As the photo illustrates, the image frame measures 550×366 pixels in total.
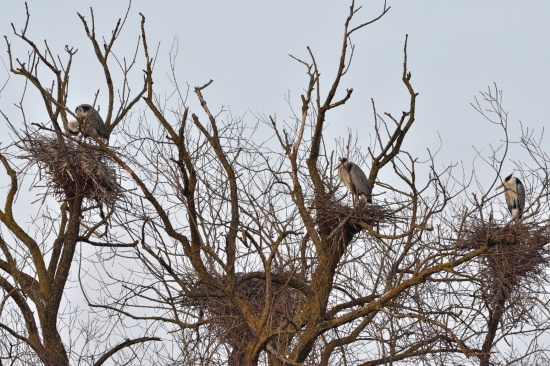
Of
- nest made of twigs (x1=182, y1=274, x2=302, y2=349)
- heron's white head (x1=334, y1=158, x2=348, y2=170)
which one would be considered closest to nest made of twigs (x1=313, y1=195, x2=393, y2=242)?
nest made of twigs (x1=182, y1=274, x2=302, y2=349)

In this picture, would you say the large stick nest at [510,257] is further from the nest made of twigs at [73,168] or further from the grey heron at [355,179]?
the nest made of twigs at [73,168]

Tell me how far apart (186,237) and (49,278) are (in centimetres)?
309

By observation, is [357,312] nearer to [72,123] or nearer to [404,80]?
[404,80]

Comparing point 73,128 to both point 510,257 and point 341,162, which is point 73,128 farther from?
point 510,257

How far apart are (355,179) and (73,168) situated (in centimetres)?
316

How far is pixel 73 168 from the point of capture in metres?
8.82

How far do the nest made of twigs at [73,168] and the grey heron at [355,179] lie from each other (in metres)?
2.63

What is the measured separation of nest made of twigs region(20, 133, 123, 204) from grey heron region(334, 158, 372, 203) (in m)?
2.63

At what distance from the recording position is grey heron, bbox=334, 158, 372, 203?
891cm

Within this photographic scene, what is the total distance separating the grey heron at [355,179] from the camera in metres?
8.91

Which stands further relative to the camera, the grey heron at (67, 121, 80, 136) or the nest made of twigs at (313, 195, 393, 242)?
the grey heron at (67, 121, 80, 136)

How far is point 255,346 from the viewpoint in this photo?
6.60 meters

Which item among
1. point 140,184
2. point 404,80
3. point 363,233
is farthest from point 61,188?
point 404,80

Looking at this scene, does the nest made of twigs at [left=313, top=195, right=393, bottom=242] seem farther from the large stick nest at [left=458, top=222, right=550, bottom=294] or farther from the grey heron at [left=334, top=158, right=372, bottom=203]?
the large stick nest at [left=458, top=222, right=550, bottom=294]
